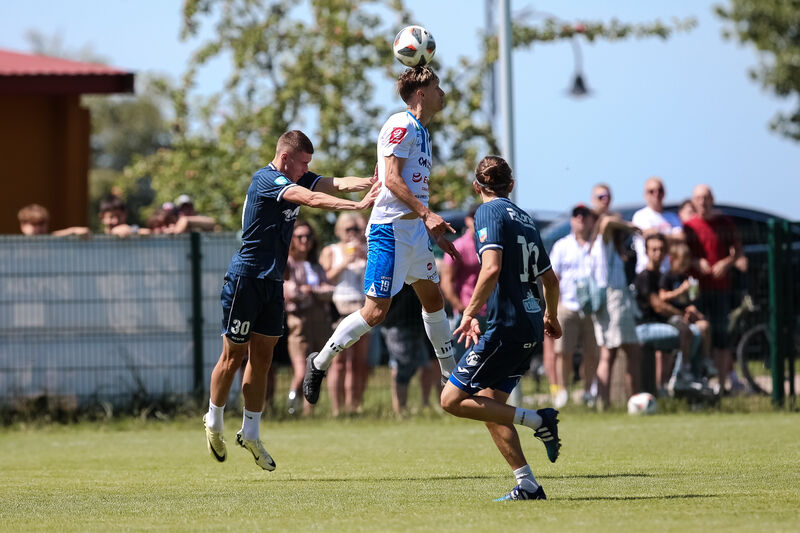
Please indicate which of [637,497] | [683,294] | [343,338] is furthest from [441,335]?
[683,294]

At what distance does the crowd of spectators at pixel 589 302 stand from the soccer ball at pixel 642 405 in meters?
0.41

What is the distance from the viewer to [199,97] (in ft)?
90.7

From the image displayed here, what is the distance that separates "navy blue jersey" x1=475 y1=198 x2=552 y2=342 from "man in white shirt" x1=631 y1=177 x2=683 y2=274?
7.55 metres

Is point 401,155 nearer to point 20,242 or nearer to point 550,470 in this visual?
point 550,470

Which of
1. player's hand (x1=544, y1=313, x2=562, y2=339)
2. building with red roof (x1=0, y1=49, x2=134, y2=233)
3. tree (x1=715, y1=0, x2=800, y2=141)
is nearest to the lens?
player's hand (x1=544, y1=313, x2=562, y2=339)

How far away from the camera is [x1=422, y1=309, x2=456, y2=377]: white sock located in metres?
9.98

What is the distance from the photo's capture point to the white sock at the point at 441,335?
32.8ft

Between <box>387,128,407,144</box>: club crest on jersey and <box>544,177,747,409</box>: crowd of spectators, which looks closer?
<box>387,128,407,144</box>: club crest on jersey

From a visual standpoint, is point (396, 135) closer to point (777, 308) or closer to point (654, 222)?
point (654, 222)

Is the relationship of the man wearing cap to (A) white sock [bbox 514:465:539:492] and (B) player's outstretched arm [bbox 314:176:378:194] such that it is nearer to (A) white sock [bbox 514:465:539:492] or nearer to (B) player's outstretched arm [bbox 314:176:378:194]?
(B) player's outstretched arm [bbox 314:176:378:194]

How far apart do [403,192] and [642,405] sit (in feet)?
20.5

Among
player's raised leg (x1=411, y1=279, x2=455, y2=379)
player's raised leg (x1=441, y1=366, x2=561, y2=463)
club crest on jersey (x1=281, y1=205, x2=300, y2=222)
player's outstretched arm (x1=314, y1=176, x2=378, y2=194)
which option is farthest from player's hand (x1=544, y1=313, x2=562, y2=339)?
club crest on jersey (x1=281, y1=205, x2=300, y2=222)

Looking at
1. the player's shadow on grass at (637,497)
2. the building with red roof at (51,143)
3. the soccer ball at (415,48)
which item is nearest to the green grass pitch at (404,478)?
the player's shadow on grass at (637,497)

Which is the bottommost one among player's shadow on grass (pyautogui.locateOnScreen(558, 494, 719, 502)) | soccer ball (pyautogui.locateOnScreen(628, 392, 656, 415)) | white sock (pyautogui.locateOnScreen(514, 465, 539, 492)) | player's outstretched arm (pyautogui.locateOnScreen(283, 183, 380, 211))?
soccer ball (pyautogui.locateOnScreen(628, 392, 656, 415))
